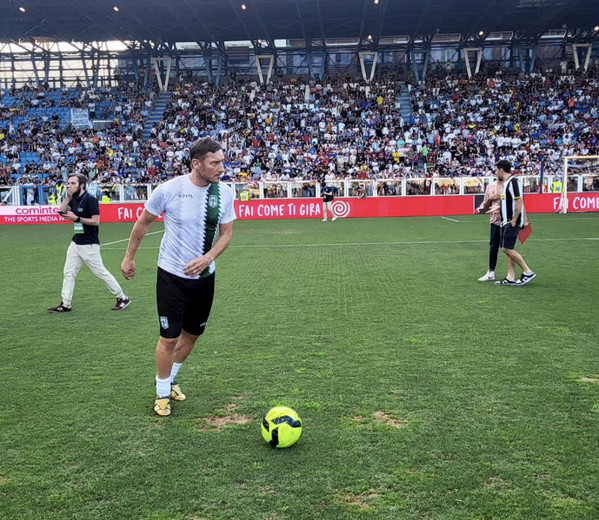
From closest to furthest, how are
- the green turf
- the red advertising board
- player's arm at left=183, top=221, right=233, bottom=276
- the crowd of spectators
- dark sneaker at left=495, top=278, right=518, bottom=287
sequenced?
the green turf, player's arm at left=183, top=221, right=233, bottom=276, dark sneaker at left=495, top=278, right=518, bottom=287, the red advertising board, the crowd of spectators

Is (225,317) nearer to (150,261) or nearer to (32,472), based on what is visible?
(32,472)

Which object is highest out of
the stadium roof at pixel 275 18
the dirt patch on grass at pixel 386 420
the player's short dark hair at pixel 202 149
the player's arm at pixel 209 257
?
the stadium roof at pixel 275 18

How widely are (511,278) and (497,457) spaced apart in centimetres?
675

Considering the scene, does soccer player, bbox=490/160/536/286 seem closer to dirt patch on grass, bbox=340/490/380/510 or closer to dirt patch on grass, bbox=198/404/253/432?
dirt patch on grass, bbox=198/404/253/432

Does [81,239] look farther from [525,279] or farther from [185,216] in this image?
[525,279]

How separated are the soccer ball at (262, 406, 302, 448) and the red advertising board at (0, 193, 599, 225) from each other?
79.2 feet

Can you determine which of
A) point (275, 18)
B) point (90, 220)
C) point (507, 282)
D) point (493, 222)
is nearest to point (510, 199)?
point (493, 222)

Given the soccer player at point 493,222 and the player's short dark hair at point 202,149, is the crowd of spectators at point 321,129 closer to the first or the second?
the soccer player at point 493,222

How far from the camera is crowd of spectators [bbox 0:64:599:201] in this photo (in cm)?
3500

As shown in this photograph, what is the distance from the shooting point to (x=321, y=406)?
4727 millimetres

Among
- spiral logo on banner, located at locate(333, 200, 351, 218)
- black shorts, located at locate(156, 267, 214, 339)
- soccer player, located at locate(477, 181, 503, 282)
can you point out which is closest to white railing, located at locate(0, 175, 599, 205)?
spiral logo on banner, located at locate(333, 200, 351, 218)

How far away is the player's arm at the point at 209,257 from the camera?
4461mm

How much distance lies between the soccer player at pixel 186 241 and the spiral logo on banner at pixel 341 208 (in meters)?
23.5

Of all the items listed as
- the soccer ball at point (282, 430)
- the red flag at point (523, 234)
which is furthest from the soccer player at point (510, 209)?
the soccer ball at point (282, 430)
